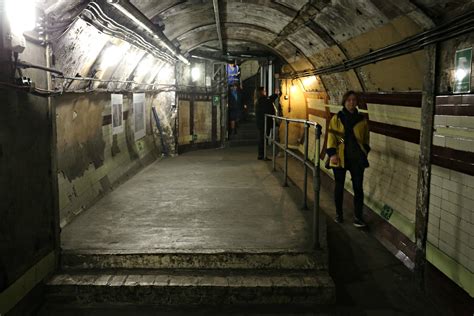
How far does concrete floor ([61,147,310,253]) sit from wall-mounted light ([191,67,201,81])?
206 inches

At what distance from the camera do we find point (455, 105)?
A: 3.42 m

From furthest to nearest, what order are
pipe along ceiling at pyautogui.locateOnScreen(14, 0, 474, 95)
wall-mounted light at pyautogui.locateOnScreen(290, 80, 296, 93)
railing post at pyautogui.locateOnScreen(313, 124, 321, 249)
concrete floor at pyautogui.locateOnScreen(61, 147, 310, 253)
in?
wall-mounted light at pyautogui.locateOnScreen(290, 80, 296, 93) < concrete floor at pyautogui.locateOnScreen(61, 147, 310, 253) < railing post at pyautogui.locateOnScreen(313, 124, 321, 249) < pipe along ceiling at pyautogui.locateOnScreen(14, 0, 474, 95)

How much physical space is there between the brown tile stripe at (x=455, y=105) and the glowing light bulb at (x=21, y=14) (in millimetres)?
3599

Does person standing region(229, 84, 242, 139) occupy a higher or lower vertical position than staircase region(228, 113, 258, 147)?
higher

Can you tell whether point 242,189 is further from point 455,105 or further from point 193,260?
point 455,105

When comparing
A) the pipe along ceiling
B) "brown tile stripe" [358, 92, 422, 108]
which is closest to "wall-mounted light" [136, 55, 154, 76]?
the pipe along ceiling

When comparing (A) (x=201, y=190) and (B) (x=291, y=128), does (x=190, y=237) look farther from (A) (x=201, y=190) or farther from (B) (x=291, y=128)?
(B) (x=291, y=128)

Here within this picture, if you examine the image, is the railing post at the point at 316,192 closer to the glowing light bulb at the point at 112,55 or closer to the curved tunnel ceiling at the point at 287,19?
the curved tunnel ceiling at the point at 287,19

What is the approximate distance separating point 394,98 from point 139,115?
5.85 metres

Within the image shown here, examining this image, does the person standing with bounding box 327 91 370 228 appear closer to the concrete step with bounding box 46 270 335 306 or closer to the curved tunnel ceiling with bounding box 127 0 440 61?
the curved tunnel ceiling with bounding box 127 0 440 61

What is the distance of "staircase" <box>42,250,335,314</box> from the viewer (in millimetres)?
3766

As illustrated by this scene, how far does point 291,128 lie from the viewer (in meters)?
11.8

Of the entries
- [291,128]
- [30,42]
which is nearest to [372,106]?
[30,42]

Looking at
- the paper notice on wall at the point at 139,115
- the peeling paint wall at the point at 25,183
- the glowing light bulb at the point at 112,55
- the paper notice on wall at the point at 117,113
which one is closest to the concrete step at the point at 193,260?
the peeling paint wall at the point at 25,183
